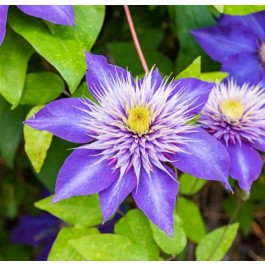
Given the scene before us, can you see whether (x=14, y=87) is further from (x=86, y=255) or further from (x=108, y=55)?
(x=108, y=55)

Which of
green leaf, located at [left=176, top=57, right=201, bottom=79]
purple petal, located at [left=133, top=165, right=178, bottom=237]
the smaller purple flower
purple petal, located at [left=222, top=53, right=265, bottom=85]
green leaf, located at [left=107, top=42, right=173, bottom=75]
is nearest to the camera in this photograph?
purple petal, located at [left=133, top=165, right=178, bottom=237]

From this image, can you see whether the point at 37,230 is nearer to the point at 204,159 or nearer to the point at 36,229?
the point at 36,229

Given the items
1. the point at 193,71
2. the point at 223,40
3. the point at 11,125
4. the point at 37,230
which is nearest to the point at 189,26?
the point at 223,40

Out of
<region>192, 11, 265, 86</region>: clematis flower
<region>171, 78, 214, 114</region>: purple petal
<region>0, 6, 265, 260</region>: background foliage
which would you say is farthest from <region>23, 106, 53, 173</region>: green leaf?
<region>192, 11, 265, 86</region>: clematis flower

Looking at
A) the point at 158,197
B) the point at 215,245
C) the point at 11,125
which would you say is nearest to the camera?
the point at 158,197

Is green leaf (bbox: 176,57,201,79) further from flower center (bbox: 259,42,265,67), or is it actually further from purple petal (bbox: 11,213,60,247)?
purple petal (bbox: 11,213,60,247)

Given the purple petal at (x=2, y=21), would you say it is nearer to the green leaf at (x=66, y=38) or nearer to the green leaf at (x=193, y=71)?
the green leaf at (x=66, y=38)
